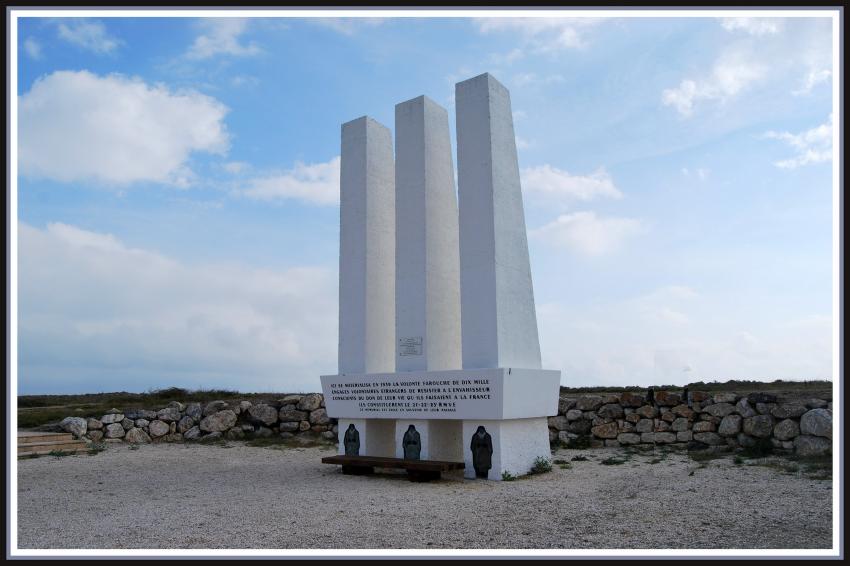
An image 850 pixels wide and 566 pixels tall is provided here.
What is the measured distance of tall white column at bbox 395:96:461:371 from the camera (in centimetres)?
1178

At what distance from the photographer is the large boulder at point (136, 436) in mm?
16984

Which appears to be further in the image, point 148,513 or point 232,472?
point 232,472

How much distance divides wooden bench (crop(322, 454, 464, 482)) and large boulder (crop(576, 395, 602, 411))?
6019mm

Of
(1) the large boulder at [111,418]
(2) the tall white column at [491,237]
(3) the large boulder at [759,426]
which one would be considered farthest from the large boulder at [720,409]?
(1) the large boulder at [111,418]

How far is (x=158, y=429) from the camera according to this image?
57.0 feet

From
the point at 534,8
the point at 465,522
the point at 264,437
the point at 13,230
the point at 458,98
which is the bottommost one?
the point at 264,437

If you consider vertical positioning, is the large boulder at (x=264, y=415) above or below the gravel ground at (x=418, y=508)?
below

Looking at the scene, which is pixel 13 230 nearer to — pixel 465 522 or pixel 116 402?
pixel 465 522

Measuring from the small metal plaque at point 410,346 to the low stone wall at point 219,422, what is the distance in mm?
6073

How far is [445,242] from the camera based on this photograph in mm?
12578

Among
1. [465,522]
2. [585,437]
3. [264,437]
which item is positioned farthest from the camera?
[264,437]

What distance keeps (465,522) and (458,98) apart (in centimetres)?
754

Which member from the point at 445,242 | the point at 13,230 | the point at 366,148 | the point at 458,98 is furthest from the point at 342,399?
the point at 13,230

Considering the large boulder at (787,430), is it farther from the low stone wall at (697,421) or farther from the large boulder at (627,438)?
the large boulder at (627,438)
